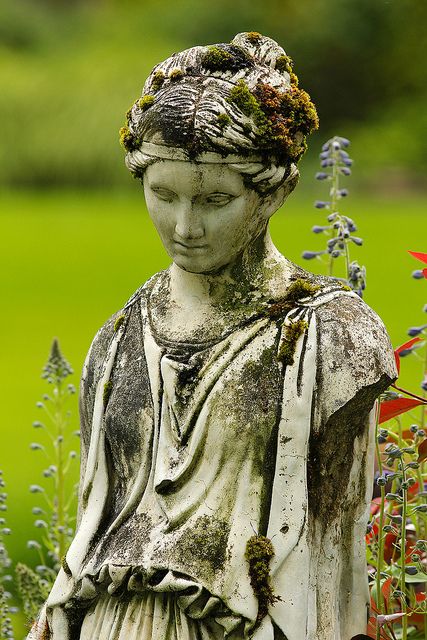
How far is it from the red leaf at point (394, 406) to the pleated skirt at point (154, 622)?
0.75 metres

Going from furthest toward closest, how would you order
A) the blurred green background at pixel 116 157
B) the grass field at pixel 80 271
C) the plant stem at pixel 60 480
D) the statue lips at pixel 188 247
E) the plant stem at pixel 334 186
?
the blurred green background at pixel 116 157, the grass field at pixel 80 271, the plant stem at pixel 60 480, the plant stem at pixel 334 186, the statue lips at pixel 188 247

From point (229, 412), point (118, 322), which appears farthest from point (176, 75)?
point (229, 412)

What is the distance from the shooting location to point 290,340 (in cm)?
312

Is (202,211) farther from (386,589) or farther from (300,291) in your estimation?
(386,589)

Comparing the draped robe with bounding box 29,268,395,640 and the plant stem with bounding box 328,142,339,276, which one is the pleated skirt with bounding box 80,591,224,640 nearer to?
the draped robe with bounding box 29,268,395,640

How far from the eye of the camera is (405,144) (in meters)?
19.8

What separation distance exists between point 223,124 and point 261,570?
92cm

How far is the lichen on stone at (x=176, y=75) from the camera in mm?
3111

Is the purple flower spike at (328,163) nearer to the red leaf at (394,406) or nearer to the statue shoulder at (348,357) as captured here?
the red leaf at (394,406)

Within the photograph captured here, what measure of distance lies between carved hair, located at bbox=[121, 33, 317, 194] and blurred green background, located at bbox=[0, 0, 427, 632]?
156 inches

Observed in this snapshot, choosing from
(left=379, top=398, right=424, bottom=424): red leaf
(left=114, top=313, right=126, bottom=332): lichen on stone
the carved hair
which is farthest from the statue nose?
(left=379, top=398, right=424, bottom=424): red leaf

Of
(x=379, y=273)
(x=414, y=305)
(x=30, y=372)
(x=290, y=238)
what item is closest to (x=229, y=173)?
(x=30, y=372)

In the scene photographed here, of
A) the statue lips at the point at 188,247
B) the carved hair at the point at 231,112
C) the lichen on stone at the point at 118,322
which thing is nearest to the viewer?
the carved hair at the point at 231,112

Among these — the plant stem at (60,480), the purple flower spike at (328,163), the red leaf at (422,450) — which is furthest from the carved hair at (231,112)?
the plant stem at (60,480)
